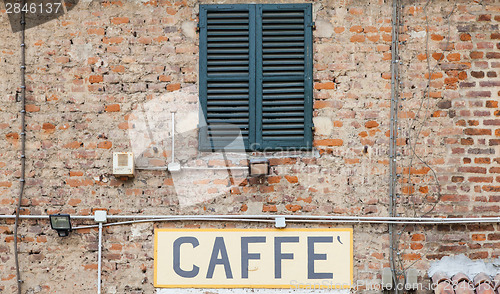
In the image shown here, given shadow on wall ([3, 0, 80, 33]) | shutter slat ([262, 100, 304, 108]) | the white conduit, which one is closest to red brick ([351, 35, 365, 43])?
shutter slat ([262, 100, 304, 108])

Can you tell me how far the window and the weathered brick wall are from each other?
12 cm

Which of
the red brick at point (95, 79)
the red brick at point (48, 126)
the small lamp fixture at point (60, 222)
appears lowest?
the small lamp fixture at point (60, 222)

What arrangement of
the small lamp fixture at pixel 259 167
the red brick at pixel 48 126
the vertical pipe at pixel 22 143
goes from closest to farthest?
1. the small lamp fixture at pixel 259 167
2. the vertical pipe at pixel 22 143
3. the red brick at pixel 48 126

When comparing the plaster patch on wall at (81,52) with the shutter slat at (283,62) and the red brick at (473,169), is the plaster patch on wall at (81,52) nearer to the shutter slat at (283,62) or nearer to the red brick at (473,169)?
the shutter slat at (283,62)

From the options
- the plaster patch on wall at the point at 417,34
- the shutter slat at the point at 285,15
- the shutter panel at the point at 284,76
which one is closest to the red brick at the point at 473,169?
the plaster patch on wall at the point at 417,34

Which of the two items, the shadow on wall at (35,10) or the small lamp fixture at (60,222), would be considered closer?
the small lamp fixture at (60,222)

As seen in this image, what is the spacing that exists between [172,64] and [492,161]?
3.06 metres

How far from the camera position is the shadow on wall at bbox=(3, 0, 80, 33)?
17.6 ft

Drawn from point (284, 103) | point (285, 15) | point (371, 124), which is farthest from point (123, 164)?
point (371, 124)

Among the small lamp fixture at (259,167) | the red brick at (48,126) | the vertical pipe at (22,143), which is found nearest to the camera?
the small lamp fixture at (259,167)

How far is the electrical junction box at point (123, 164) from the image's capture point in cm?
514

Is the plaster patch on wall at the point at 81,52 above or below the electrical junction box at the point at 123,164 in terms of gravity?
above

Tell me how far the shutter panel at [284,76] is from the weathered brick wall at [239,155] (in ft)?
0.38

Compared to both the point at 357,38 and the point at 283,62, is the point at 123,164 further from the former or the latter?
the point at 357,38
